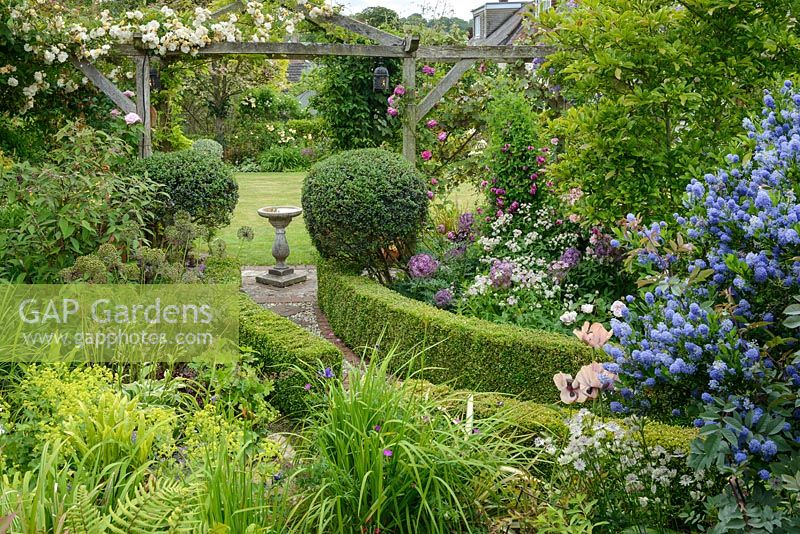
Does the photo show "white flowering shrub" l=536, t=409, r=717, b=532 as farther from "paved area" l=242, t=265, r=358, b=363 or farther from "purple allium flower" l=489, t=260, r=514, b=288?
"paved area" l=242, t=265, r=358, b=363

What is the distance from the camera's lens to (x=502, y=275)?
5574 mm

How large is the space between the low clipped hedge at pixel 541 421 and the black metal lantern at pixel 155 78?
5.77 metres

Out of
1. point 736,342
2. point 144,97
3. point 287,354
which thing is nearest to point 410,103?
point 144,97

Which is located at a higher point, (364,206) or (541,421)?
(364,206)

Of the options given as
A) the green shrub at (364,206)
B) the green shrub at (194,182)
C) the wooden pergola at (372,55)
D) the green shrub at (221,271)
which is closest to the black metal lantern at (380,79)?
the wooden pergola at (372,55)

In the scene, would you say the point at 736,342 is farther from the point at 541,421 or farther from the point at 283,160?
the point at 283,160

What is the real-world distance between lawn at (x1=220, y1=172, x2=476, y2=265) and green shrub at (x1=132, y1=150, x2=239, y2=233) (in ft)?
2.34

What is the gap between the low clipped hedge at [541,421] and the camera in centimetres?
319

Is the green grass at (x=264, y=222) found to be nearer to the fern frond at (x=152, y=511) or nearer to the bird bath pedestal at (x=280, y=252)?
the bird bath pedestal at (x=280, y=252)

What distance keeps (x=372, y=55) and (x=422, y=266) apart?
2702 mm

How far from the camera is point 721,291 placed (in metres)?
2.22

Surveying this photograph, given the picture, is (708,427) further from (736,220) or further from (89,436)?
(89,436)

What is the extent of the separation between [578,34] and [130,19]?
4688mm

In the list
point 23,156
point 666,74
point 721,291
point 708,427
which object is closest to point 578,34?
point 666,74
